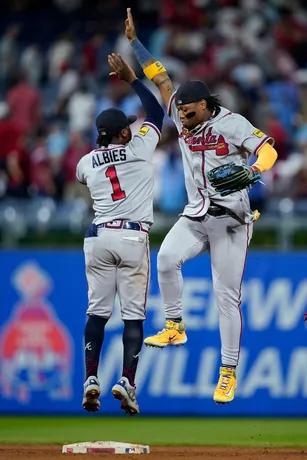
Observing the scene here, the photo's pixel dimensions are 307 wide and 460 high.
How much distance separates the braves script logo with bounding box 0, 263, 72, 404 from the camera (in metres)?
14.6

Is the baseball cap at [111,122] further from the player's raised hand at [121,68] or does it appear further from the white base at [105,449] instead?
the white base at [105,449]

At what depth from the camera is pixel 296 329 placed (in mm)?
14586

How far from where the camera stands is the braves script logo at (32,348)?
14609 mm

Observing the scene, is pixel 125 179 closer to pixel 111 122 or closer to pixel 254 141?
pixel 111 122

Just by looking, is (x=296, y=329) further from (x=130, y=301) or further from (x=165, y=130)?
(x=130, y=301)

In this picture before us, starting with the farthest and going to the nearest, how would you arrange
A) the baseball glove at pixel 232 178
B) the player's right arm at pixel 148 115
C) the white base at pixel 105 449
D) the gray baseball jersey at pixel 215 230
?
the player's right arm at pixel 148 115, the white base at pixel 105 449, the gray baseball jersey at pixel 215 230, the baseball glove at pixel 232 178

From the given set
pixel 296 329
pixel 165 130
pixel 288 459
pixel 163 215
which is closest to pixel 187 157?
pixel 288 459

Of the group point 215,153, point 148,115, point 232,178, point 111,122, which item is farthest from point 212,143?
point 111,122

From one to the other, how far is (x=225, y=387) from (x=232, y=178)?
72.5 inches

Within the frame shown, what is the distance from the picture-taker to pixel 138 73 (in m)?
18.5

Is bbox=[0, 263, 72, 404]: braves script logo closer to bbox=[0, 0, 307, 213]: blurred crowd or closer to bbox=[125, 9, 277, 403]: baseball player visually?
bbox=[0, 0, 307, 213]: blurred crowd

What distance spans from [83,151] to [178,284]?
6893 millimetres

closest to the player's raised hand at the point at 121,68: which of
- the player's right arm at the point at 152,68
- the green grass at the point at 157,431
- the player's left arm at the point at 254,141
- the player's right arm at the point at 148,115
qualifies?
the player's right arm at the point at 148,115

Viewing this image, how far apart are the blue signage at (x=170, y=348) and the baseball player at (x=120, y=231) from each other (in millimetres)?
4362
